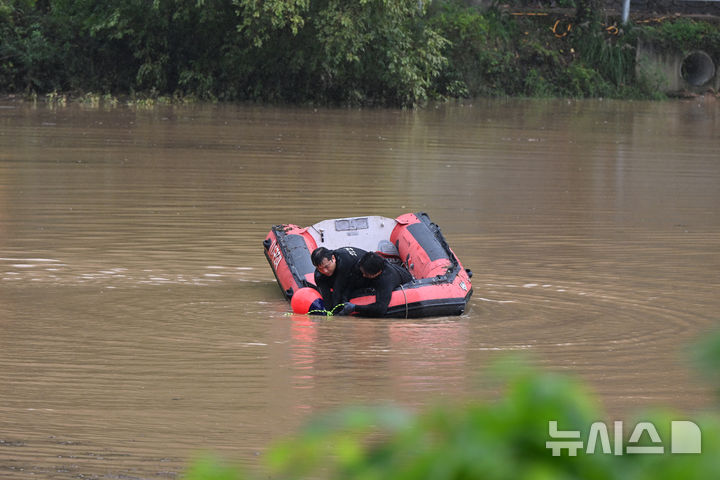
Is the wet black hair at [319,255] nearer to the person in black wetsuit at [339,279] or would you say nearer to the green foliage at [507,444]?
the person in black wetsuit at [339,279]

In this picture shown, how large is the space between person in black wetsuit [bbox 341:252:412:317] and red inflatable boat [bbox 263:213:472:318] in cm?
9

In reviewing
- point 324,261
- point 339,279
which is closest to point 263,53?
point 339,279

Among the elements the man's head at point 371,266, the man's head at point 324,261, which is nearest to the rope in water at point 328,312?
the man's head at point 324,261

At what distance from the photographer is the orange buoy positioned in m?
9.78

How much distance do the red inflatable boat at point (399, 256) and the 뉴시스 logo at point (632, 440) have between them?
346 inches

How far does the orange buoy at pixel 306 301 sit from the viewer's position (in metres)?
9.78

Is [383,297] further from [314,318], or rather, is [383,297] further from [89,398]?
[89,398]

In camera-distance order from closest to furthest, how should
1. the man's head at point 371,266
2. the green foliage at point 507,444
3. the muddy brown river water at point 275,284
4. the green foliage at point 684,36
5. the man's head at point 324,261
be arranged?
the green foliage at point 507,444, the muddy brown river water at point 275,284, the man's head at point 371,266, the man's head at point 324,261, the green foliage at point 684,36

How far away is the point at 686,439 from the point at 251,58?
3138 centimetres

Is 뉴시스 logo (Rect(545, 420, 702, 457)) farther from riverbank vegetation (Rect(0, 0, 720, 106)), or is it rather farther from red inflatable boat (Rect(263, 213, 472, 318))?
riverbank vegetation (Rect(0, 0, 720, 106))

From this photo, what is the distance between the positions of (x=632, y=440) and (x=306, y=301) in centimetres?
888

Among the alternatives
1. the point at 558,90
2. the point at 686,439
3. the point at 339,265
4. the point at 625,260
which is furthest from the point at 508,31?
the point at 686,439

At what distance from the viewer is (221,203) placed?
15.6 metres

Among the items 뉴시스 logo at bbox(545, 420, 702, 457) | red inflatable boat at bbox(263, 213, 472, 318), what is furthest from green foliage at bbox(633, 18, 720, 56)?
뉴시스 logo at bbox(545, 420, 702, 457)
